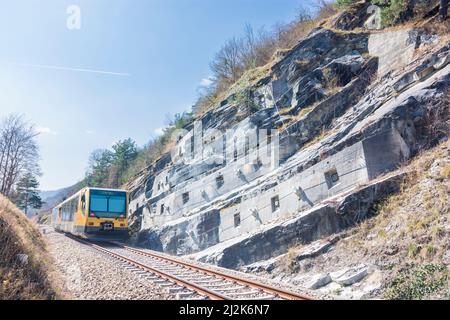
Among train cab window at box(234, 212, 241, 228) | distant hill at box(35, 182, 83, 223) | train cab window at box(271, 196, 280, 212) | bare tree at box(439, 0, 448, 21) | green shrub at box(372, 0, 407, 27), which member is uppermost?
green shrub at box(372, 0, 407, 27)

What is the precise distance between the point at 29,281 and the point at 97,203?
556 inches

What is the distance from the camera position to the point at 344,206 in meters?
10.5

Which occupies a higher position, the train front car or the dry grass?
the train front car

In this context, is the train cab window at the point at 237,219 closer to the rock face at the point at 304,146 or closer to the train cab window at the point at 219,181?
the rock face at the point at 304,146

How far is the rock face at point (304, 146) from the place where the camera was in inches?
441

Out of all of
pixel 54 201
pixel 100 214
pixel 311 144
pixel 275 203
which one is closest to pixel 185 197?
pixel 100 214

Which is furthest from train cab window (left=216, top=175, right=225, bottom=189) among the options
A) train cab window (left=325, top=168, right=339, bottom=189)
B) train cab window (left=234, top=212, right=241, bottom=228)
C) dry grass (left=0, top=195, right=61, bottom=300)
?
dry grass (left=0, top=195, right=61, bottom=300)

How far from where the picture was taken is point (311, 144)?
1569cm

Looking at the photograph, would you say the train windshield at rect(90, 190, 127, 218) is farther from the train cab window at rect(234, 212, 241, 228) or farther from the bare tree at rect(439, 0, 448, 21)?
the bare tree at rect(439, 0, 448, 21)

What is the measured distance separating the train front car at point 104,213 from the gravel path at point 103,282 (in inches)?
283

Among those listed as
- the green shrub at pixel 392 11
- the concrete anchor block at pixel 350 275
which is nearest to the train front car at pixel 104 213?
the concrete anchor block at pixel 350 275

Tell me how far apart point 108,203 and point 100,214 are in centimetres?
86

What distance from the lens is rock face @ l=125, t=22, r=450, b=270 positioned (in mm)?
11211

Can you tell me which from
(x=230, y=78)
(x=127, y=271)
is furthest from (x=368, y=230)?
(x=230, y=78)
